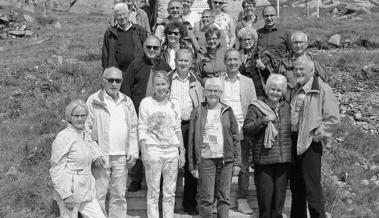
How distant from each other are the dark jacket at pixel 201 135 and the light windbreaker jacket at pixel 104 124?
70 centimetres

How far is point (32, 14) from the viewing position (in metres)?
31.2

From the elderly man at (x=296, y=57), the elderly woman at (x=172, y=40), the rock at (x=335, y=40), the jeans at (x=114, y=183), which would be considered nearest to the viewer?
the jeans at (x=114, y=183)

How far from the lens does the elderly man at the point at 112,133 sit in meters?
6.04

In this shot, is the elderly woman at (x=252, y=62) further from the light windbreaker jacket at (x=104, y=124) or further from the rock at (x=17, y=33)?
the rock at (x=17, y=33)

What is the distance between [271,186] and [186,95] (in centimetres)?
167

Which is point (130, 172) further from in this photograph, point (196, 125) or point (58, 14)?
point (58, 14)

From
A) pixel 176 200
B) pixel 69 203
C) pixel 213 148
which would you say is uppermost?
pixel 213 148

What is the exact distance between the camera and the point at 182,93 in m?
A: 6.66

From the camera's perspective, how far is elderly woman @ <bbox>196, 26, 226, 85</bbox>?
23.2 feet

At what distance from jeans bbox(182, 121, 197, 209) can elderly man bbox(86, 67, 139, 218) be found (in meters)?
0.72

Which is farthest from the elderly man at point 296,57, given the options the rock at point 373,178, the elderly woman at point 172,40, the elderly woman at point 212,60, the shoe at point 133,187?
the rock at point 373,178

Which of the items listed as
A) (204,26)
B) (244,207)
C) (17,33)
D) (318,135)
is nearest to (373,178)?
(244,207)

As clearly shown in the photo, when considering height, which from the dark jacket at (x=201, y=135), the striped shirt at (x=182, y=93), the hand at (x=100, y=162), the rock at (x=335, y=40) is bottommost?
the hand at (x=100, y=162)

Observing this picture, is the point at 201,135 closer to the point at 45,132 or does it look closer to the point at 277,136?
the point at 277,136
